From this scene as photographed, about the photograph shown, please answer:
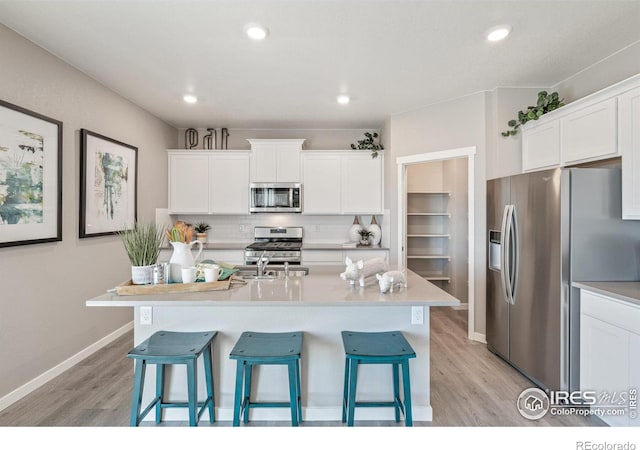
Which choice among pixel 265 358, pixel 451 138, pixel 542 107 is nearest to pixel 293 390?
pixel 265 358

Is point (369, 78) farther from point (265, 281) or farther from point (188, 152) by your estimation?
point (188, 152)

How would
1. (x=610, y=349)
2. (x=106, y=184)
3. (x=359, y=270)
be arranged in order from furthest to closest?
(x=106, y=184), (x=359, y=270), (x=610, y=349)

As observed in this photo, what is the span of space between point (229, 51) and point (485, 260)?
306cm

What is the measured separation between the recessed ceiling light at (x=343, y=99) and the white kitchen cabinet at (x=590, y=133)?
2.02 metres

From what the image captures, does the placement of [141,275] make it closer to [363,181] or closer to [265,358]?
[265,358]

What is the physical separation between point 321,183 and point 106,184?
259cm

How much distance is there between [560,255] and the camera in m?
2.38

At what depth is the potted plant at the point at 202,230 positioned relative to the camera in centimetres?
508

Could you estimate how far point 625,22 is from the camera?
7.71 feet

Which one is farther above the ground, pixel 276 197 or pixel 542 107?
pixel 542 107

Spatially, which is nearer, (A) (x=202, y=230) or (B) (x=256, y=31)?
(B) (x=256, y=31)

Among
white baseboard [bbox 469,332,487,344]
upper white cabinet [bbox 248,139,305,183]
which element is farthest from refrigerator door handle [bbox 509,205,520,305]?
upper white cabinet [bbox 248,139,305,183]

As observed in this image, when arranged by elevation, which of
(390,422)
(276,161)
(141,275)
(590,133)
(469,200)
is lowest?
(390,422)

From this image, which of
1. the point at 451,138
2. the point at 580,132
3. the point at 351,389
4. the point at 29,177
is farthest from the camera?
the point at 451,138
